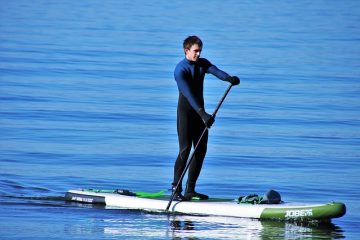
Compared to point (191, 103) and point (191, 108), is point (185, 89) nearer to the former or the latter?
point (191, 103)

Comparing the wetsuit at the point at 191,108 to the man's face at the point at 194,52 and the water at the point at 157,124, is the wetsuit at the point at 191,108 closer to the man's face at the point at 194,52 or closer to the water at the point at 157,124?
the man's face at the point at 194,52

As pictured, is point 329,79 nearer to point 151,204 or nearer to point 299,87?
point 299,87

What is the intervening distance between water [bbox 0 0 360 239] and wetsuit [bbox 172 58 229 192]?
77 centimetres

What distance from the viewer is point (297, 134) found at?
21.5 metres

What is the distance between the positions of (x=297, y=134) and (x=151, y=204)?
755 cm

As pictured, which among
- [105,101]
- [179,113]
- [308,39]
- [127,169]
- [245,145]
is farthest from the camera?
[308,39]

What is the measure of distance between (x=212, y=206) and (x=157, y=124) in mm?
8371

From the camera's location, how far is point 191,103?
1402 cm

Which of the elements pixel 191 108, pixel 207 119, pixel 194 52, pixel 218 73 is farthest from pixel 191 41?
pixel 207 119

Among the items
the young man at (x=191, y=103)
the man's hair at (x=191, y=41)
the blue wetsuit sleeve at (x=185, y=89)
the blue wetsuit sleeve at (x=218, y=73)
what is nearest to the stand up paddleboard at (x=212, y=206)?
the young man at (x=191, y=103)

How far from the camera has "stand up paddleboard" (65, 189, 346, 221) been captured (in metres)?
13.6

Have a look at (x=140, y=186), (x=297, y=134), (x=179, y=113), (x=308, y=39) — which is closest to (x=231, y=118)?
(x=297, y=134)

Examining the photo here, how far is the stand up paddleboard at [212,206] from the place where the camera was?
44.7 ft

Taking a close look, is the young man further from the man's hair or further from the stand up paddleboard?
the stand up paddleboard
